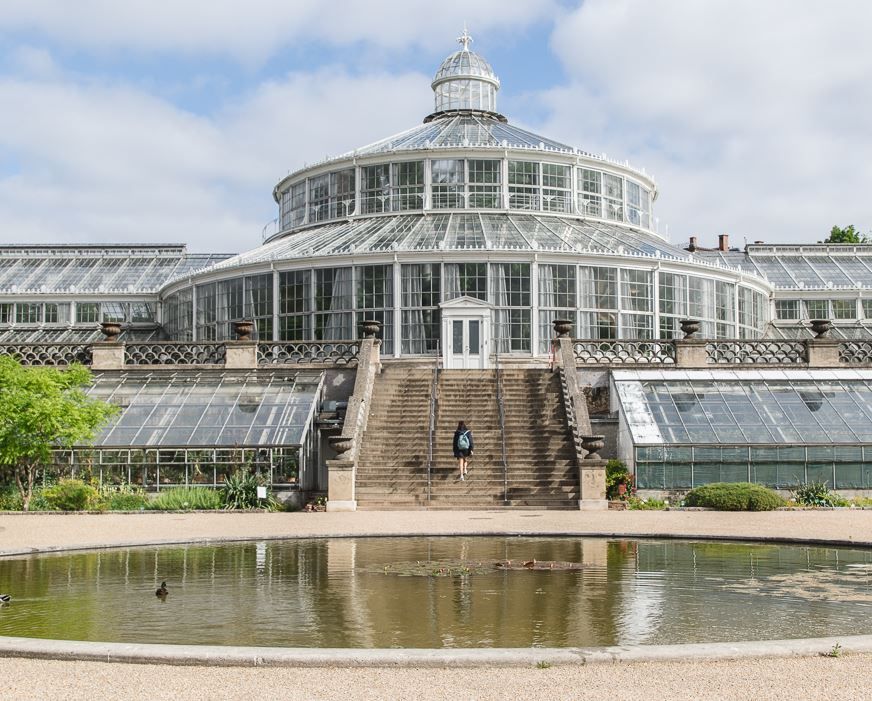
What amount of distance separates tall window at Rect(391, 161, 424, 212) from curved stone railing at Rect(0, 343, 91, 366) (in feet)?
49.2

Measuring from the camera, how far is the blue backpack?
82.9 feet

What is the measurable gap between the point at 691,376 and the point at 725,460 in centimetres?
446

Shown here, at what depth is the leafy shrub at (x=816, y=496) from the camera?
82.2 ft

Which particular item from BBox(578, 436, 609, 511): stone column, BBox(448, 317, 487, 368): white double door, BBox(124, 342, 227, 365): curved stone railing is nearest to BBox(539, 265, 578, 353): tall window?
BBox(448, 317, 487, 368): white double door

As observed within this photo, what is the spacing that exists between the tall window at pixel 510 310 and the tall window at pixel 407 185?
23.8ft

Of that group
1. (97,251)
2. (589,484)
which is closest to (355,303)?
(589,484)

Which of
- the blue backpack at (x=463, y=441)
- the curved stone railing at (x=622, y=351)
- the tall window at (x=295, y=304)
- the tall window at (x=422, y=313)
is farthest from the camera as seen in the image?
the tall window at (x=295, y=304)

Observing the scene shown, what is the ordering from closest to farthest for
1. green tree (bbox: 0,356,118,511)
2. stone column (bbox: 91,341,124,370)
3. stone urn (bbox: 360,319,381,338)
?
1. green tree (bbox: 0,356,118,511)
2. stone urn (bbox: 360,319,381,338)
3. stone column (bbox: 91,341,124,370)

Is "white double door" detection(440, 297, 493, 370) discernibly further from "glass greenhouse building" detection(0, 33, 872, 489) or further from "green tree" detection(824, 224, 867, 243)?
"green tree" detection(824, 224, 867, 243)

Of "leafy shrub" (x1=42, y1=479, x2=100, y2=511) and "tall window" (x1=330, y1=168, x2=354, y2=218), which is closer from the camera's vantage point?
"leafy shrub" (x1=42, y1=479, x2=100, y2=511)

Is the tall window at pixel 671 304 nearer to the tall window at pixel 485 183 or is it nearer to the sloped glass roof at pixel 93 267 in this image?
the tall window at pixel 485 183

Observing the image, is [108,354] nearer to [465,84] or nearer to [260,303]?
[260,303]

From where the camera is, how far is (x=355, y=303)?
1462 inches

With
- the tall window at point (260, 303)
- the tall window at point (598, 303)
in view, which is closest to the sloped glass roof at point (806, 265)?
the tall window at point (598, 303)
